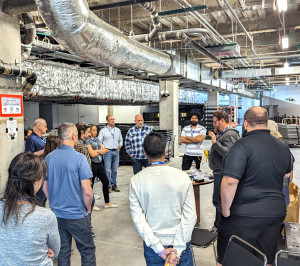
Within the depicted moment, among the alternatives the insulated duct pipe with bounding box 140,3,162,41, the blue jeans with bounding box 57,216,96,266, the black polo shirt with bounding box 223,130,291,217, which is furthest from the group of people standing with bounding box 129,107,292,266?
the insulated duct pipe with bounding box 140,3,162,41

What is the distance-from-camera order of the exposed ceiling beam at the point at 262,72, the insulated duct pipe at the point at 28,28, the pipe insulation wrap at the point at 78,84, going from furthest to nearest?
the exposed ceiling beam at the point at 262,72, the pipe insulation wrap at the point at 78,84, the insulated duct pipe at the point at 28,28

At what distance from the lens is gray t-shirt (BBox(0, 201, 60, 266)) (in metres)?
1.43

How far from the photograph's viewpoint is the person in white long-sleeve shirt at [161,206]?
1.79m

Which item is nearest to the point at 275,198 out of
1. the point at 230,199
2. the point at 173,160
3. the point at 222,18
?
the point at 230,199

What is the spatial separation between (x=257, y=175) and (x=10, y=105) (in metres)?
2.83

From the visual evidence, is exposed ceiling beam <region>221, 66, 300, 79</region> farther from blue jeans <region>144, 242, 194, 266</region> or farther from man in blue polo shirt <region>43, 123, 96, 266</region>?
blue jeans <region>144, 242, 194, 266</region>

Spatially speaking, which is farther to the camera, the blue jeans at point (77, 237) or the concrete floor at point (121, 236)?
the concrete floor at point (121, 236)

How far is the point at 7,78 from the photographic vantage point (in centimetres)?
346

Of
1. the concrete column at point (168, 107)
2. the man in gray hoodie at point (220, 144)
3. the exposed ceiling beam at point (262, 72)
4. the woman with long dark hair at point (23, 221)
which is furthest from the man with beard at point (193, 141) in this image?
the exposed ceiling beam at point (262, 72)

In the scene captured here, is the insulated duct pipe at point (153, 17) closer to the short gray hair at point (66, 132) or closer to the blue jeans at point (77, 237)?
the short gray hair at point (66, 132)

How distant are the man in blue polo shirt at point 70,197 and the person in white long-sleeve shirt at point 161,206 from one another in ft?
2.60

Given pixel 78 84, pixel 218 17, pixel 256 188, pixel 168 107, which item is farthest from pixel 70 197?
pixel 168 107

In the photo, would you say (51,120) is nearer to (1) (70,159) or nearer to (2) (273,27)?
(2) (273,27)

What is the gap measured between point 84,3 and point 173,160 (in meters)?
7.00
